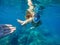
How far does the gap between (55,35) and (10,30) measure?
37 centimetres

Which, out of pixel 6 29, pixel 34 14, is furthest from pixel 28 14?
pixel 6 29

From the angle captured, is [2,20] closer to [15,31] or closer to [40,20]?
[15,31]

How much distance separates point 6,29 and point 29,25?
0.19 m

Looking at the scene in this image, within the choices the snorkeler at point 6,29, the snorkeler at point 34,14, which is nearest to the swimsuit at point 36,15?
the snorkeler at point 34,14

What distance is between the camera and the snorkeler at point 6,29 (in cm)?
242

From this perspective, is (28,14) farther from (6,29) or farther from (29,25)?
(6,29)

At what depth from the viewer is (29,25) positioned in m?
2.40

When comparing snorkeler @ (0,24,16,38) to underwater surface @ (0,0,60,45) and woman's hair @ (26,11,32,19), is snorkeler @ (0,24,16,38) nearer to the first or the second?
underwater surface @ (0,0,60,45)

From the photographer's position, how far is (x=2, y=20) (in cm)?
241

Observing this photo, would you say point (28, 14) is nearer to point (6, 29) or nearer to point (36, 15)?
point (36, 15)

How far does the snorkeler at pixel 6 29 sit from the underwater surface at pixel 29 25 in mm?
25

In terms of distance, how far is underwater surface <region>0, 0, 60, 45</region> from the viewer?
2.39m

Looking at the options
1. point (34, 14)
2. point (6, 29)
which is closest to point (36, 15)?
point (34, 14)

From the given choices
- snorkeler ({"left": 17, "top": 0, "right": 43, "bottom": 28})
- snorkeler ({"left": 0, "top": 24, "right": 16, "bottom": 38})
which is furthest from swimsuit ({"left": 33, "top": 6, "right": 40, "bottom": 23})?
snorkeler ({"left": 0, "top": 24, "right": 16, "bottom": 38})
